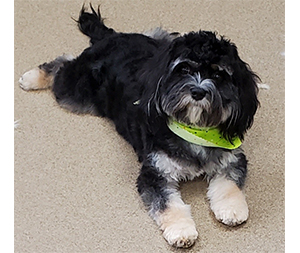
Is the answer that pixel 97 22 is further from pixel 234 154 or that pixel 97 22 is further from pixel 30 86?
pixel 234 154

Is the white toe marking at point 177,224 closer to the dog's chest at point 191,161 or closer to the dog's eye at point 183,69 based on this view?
the dog's chest at point 191,161

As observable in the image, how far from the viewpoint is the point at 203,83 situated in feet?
5.33

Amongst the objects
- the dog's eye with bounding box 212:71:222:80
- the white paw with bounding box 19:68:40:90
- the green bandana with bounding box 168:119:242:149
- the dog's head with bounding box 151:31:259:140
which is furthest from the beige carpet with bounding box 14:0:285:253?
the dog's eye with bounding box 212:71:222:80

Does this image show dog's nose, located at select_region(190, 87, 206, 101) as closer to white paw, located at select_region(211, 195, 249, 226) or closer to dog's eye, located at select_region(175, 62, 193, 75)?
dog's eye, located at select_region(175, 62, 193, 75)

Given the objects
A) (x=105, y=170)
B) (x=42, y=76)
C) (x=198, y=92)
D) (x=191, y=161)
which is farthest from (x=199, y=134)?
(x=42, y=76)

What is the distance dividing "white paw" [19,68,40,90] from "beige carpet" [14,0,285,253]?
3cm

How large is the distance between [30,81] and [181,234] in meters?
1.03

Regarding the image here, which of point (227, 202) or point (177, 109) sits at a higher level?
point (177, 109)

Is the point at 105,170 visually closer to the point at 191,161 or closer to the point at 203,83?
the point at 191,161

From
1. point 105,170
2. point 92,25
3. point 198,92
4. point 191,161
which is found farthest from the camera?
point 92,25

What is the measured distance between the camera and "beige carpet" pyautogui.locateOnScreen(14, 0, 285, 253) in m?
1.80

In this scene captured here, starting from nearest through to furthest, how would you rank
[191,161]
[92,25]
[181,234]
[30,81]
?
[181,234] < [191,161] < [30,81] < [92,25]

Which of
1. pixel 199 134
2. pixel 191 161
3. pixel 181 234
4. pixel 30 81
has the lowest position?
pixel 30 81

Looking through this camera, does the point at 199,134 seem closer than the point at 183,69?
No
